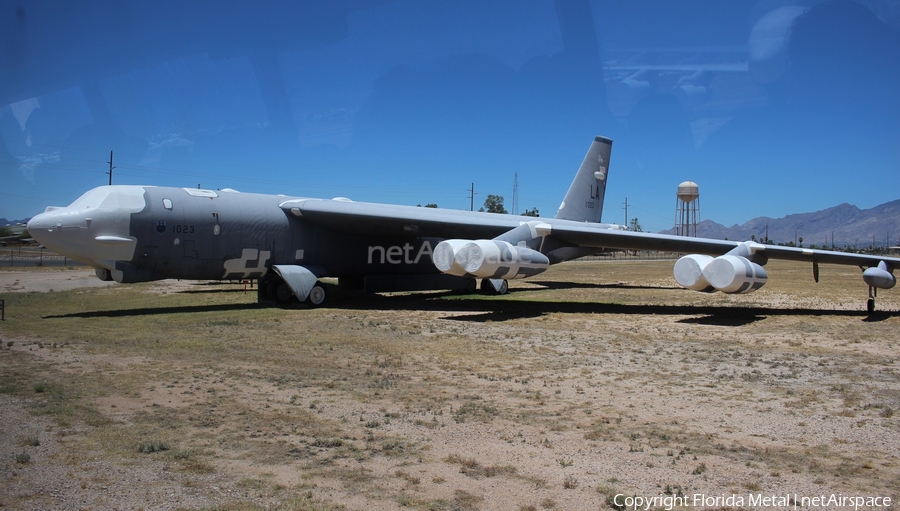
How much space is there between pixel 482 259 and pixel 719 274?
5.61 metres

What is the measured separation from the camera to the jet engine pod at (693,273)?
47.4ft

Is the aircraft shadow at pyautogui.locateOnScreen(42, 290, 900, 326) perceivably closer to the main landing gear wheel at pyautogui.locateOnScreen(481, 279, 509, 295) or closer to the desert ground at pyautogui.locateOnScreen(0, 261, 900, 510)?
the desert ground at pyautogui.locateOnScreen(0, 261, 900, 510)

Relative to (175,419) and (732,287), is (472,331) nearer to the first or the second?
(732,287)

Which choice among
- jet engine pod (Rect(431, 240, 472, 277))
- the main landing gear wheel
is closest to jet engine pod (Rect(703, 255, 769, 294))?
jet engine pod (Rect(431, 240, 472, 277))

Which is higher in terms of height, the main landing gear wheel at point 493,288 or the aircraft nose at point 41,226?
the aircraft nose at point 41,226

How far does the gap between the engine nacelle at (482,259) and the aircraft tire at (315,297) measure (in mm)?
3826

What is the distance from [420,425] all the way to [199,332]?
300 inches

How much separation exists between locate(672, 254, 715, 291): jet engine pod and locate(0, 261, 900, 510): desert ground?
1420 mm

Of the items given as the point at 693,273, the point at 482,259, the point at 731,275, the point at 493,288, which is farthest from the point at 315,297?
the point at 731,275

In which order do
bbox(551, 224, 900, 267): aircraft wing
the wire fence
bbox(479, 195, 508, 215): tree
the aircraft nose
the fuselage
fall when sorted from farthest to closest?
bbox(479, 195, 508, 215): tree < the wire fence < bbox(551, 224, 900, 267): aircraft wing < the fuselage < the aircraft nose

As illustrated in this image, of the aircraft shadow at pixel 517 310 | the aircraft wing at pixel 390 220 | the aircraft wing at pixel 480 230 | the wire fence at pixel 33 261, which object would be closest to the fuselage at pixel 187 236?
the aircraft wing at pixel 390 220

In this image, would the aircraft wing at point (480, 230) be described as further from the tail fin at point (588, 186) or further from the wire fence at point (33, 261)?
the wire fence at point (33, 261)

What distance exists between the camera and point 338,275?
1884cm

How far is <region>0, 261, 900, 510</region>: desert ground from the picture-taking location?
4375 mm
